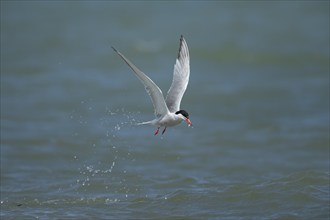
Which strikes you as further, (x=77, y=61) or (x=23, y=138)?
(x=77, y=61)

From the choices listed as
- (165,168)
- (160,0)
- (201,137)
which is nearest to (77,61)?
(160,0)

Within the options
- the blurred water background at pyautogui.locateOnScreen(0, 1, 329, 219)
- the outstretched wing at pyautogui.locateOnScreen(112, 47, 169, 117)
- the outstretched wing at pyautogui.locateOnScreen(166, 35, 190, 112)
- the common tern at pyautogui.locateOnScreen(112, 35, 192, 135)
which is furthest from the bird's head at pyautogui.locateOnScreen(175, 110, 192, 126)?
the blurred water background at pyautogui.locateOnScreen(0, 1, 329, 219)

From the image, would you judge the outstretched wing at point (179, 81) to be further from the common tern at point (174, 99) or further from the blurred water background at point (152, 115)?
the blurred water background at point (152, 115)

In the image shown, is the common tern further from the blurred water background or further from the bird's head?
the blurred water background

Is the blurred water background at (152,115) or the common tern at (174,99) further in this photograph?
the blurred water background at (152,115)

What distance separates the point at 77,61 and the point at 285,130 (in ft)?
26.0

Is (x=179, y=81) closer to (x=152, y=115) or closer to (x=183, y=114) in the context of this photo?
(x=183, y=114)

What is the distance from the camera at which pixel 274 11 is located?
81.9 ft

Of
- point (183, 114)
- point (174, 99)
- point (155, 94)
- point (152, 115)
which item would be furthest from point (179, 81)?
point (152, 115)

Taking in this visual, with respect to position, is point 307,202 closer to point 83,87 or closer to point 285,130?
point 285,130

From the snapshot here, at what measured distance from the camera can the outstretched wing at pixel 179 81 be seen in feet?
33.2

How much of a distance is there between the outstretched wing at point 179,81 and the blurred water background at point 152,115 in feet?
4.92

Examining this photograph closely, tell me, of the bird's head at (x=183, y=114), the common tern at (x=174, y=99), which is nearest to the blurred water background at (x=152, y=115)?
the common tern at (x=174, y=99)

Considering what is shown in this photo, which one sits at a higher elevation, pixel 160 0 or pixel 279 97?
pixel 160 0
